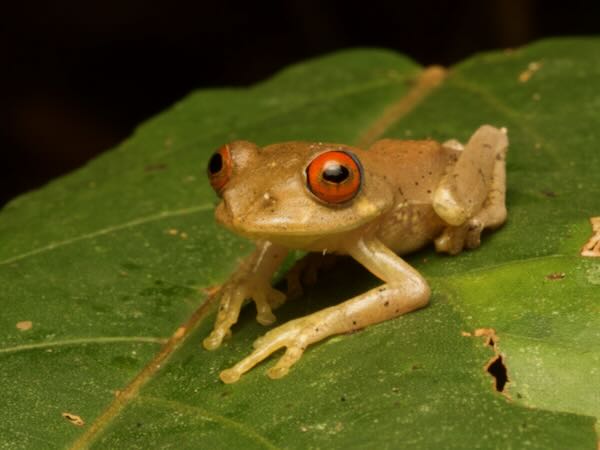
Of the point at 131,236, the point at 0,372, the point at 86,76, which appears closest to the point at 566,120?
the point at 131,236

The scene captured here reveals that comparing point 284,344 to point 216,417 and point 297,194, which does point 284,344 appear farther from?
point 297,194

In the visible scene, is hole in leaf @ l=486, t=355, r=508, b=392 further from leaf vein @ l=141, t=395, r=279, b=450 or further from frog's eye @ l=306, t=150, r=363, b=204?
frog's eye @ l=306, t=150, r=363, b=204

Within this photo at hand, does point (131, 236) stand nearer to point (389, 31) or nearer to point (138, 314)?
point (138, 314)

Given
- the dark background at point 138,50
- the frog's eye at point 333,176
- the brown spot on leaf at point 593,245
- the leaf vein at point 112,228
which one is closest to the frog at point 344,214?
the frog's eye at point 333,176

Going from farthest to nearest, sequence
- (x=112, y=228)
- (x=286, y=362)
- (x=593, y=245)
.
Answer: (x=112, y=228) < (x=593, y=245) < (x=286, y=362)

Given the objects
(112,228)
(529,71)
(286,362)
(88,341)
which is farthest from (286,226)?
(529,71)

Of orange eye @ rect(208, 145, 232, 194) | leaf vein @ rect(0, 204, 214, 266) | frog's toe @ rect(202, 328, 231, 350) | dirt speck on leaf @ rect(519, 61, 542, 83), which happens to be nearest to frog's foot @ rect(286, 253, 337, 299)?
frog's toe @ rect(202, 328, 231, 350)

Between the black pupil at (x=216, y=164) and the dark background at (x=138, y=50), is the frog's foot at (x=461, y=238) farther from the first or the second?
the dark background at (x=138, y=50)
